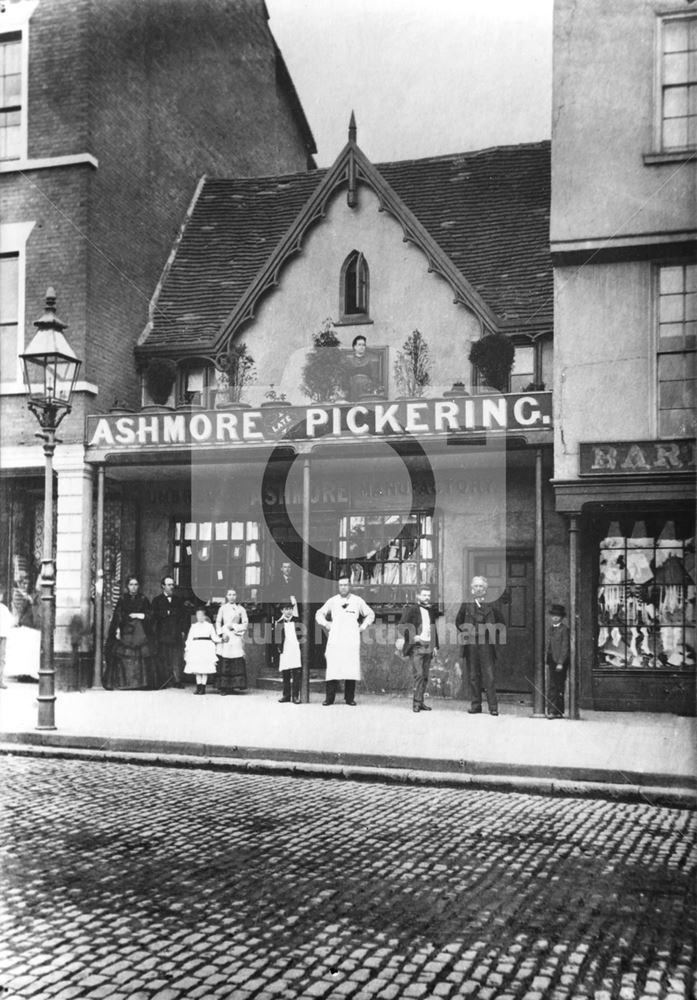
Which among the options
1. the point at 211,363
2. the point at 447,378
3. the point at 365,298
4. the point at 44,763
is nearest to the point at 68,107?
the point at 211,363

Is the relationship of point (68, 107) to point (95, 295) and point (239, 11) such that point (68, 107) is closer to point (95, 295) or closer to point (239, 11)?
point (95, 295)

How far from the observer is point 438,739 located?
10.1 m

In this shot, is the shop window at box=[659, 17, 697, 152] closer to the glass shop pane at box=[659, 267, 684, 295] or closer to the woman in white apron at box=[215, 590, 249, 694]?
the glass shop pane at box=[659, 267, 684, 295]

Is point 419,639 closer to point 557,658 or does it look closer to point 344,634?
point 344,634

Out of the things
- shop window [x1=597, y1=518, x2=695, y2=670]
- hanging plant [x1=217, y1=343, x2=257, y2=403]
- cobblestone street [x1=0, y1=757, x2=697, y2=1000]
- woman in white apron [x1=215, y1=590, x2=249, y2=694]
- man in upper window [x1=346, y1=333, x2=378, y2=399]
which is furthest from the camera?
hanging plant [x1=217, y1=343, x2=257, y2=403]

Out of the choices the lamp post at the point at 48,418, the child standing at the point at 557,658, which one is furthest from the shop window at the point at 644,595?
the lamp post at the point at 48,418

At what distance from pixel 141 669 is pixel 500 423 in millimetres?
6301

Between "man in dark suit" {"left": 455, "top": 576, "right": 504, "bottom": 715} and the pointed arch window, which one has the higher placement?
the pointed arch window

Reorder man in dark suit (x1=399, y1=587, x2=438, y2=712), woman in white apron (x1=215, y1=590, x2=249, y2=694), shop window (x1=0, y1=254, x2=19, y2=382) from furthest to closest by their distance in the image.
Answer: shop window (x1=0, y1=254, x2=19, y2=382)
woman in white apron (x1=215, y1=590, x2=249, y2=694)
man in dark suit (x1=399, y1=587, x2=438, y2=712)

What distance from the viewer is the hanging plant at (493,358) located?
1362 centimetres

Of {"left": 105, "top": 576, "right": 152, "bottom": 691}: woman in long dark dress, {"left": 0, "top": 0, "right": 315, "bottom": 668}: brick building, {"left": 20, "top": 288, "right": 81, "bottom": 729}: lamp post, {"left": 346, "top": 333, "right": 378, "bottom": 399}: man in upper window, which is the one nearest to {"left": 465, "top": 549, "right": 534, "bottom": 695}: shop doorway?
{"left": 346, "top": 333, "right": 378, "bottom": 399}: man in upper window

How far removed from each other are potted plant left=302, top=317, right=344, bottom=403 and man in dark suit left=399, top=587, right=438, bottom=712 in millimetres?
3060

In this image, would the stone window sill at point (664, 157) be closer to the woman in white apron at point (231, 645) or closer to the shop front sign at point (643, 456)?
the shop front sign at point (643, 456)

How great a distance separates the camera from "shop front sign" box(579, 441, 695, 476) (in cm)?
1112
